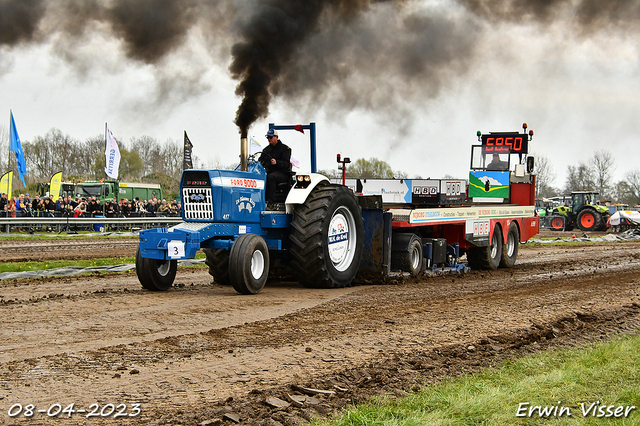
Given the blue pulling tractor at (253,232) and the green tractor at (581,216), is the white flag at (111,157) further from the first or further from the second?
the green tractor at (581,216)

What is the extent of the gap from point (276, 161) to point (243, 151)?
0.54 m

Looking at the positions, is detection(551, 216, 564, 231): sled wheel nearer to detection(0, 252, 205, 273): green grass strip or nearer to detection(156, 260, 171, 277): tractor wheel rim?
detection(0, 252, 205, 273): green grass strip

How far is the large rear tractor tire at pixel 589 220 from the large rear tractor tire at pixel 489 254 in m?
22.8

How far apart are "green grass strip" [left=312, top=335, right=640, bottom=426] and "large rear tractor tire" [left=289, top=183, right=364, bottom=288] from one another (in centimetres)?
472

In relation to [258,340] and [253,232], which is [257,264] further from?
[258,340]

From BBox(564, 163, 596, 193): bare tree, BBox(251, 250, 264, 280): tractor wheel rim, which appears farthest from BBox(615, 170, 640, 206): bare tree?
BBox(251, 250, 264, 280): tractor wheel rim

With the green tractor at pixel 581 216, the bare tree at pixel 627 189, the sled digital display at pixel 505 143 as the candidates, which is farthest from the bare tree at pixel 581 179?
the sled digital display at pixel 505 143

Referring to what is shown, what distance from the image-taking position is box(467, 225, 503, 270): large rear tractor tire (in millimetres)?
15422

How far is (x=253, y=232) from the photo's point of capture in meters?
10.3

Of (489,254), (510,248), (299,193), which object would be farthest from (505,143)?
(299,193)

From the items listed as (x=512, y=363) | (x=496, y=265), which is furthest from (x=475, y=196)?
(x=512, y=363)

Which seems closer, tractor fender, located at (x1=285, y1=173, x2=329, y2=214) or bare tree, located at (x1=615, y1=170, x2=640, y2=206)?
tractor fender, located at (x1=285, y1=173, x2=329, y2=214)

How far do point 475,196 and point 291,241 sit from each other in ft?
25.8

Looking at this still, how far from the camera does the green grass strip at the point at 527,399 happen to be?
14.2ft
